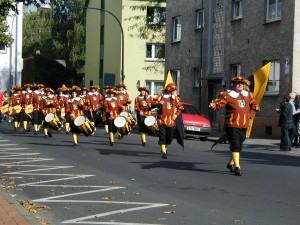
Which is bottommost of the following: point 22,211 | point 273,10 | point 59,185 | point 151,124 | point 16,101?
point 59,185

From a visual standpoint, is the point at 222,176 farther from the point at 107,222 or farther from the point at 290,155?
the point at 290,155

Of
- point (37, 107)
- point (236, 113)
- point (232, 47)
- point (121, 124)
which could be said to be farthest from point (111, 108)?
point (232, 47)

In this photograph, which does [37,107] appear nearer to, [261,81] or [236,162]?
[261,81]

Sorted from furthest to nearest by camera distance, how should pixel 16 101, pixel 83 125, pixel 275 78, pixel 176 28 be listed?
pixel 176 28 < pixel 16 101 < pixel 275 78 < pixel 83 125

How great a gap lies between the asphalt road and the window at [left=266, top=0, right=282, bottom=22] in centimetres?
1093

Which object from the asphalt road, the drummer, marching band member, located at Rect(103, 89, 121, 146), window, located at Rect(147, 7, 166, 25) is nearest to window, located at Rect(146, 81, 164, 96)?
window, located at Rect(147, 7, 166, 25)

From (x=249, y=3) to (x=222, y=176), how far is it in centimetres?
1904

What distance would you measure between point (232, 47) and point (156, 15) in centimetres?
1801

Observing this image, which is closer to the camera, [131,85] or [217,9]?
[217,9]

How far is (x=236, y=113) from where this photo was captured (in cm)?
1346

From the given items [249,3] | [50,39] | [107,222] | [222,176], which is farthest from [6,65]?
[107,222]

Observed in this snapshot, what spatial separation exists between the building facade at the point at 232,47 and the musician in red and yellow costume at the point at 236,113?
14021 mm

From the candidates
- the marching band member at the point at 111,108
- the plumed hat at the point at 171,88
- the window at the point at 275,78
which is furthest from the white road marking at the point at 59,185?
the window at the point at 275,78

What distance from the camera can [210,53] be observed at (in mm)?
35844
